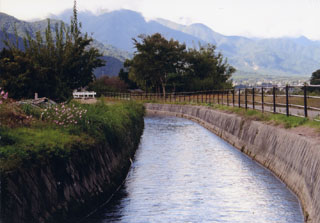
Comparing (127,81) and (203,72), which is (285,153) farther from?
(127,81)

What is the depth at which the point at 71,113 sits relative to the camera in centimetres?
1620

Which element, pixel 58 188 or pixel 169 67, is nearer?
pixel 58 188

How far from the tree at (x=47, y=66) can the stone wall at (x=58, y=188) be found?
15018mm

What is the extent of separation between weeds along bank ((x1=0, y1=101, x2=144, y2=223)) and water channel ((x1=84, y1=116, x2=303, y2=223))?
668 mm

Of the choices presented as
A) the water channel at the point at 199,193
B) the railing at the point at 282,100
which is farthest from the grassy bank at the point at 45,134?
the railing at the point at 282,100

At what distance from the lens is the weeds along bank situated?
28.9 feet

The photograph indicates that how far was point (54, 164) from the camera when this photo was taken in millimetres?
10492

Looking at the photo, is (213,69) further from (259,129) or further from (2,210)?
(2,210)

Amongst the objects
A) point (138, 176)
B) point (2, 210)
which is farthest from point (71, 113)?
point (2, 210)

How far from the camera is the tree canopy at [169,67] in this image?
319ft

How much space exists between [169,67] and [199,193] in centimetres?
8372

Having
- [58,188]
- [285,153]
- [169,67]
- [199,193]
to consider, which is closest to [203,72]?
[169,67]

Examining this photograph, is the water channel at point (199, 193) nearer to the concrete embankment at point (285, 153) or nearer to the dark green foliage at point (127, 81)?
the concrete embankment at point (285, 153)

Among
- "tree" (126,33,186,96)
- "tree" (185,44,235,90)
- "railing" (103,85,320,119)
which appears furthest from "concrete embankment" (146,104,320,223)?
"tree" (185,44,235,90)
